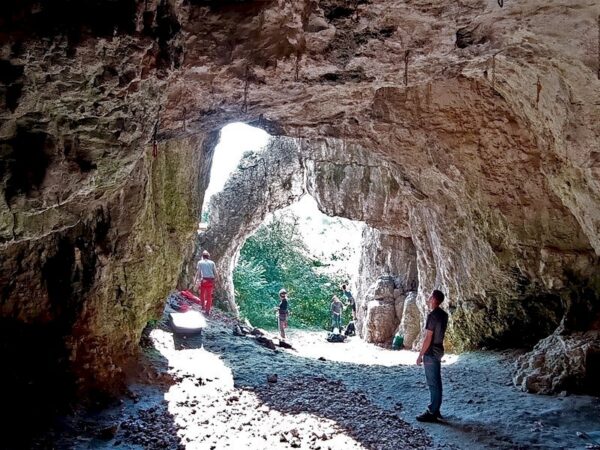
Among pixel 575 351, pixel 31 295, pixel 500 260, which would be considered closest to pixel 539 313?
pixel 500 260

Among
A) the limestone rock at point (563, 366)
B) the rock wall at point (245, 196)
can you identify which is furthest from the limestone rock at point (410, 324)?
the limestone rock at point (563, 366)

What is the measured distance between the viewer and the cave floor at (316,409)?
557 centimetres

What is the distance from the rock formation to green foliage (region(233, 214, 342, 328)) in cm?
1268

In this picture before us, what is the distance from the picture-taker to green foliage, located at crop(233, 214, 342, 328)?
2286 centimetres

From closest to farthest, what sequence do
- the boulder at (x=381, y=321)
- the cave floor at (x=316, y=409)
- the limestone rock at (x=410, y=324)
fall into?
the cave floor at (x=316, y=409)
the limestone rock at (x=410, y=324)
the boulder at (x=381, y=321)

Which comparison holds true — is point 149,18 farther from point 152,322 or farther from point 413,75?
point 152,322

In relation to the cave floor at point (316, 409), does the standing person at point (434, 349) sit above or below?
above

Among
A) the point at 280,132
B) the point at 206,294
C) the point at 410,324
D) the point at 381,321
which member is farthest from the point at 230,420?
the point at 381,321

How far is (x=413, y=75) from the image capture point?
6.74 m

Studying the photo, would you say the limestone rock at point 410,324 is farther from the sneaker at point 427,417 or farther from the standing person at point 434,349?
the standing person at point 434,349

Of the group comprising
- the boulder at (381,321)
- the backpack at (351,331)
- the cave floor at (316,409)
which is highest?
the cave floor at (316,409)

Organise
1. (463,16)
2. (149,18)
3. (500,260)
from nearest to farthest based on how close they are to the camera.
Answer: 1. (149,18)
2. (463,16)
3. (500,260)

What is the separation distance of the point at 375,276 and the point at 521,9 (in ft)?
45.5

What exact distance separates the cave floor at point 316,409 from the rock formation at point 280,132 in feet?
3.06
